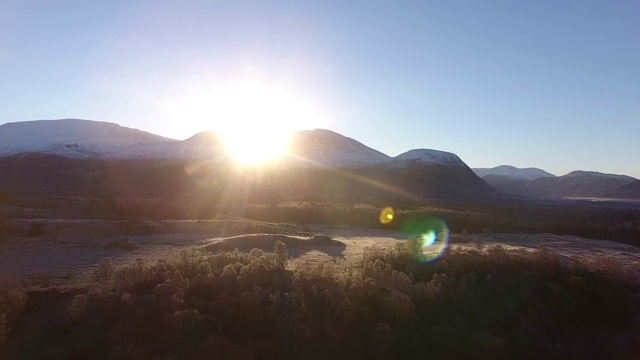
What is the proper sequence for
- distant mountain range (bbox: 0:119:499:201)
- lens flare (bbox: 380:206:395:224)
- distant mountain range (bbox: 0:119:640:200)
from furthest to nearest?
distant mountain range (bbox: 0:119:640:200) < distant mountain range (bbox: 0:119:499:201) < lens flare (bbox: 380:206:395:224)

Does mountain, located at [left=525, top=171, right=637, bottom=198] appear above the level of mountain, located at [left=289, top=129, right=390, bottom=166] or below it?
below

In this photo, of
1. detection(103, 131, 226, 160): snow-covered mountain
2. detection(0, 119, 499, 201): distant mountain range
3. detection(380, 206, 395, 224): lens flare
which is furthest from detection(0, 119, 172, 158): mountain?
detection(380, 206, 395, 224): lens flare

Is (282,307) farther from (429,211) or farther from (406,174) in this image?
(406,174)

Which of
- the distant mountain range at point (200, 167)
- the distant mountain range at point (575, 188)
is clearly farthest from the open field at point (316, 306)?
the distant mountain range at point (575, 188)

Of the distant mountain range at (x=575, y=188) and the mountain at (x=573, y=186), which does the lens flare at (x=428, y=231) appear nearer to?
the distant mountain range at (x=575, y=188)

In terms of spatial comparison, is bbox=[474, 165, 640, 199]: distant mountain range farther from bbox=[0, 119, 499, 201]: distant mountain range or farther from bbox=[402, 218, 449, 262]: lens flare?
bbox=[402, 218, 449, 262]: lens flare

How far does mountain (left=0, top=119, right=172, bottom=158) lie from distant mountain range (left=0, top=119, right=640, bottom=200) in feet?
0.80

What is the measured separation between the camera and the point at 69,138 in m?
129

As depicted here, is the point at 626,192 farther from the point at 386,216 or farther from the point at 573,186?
the point at 386,216

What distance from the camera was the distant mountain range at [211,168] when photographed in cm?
7562

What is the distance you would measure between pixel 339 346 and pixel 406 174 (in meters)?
88.7

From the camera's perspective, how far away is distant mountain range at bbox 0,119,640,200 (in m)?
75.6

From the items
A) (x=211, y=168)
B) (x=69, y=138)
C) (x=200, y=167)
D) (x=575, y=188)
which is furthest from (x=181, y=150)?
(x=575, y=188)

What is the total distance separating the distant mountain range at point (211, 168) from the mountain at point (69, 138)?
0.24m
